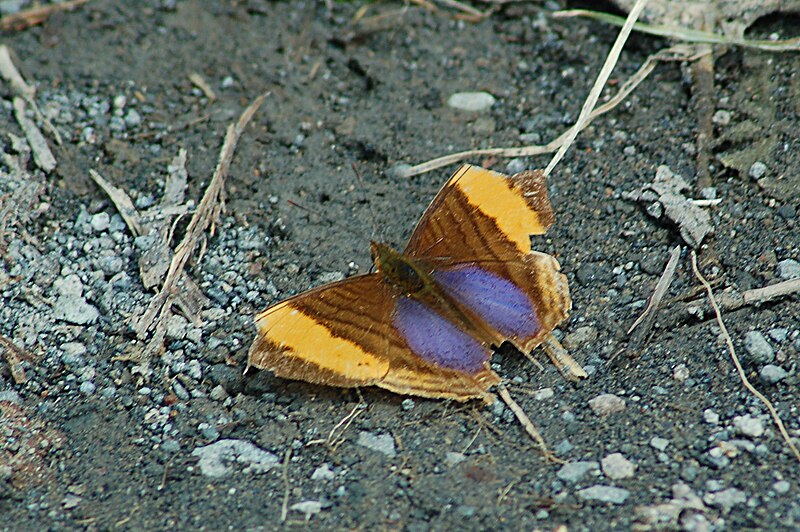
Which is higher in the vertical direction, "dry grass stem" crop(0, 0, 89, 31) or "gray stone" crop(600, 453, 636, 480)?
"dry grass stem" crop(0, 0, 89, 31)

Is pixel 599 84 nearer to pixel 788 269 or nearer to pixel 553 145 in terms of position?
pixel 553 145

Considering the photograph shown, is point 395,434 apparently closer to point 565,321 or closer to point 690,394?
point 565,321

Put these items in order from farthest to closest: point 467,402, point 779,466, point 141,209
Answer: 1. point 141,209
2. point 467,402
3. point 779,466

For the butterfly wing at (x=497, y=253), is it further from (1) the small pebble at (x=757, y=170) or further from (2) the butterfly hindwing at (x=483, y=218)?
(1) the small pebble at (x=757, y=170)

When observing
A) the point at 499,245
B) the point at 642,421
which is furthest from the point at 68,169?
the point at 642,421

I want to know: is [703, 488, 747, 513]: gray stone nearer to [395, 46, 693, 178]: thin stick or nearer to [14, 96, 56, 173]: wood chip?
[395, 46, 693, 178]: thin stick

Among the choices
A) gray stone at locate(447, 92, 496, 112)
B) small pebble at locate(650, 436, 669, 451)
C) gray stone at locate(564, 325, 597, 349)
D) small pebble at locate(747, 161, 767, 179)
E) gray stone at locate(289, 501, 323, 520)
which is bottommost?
gray stone at locate(289, 501, 323, 520)

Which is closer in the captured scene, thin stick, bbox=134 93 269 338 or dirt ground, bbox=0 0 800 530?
dirt ground, bbox=0 0 800 530

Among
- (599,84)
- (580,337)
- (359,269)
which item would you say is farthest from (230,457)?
(599,84)

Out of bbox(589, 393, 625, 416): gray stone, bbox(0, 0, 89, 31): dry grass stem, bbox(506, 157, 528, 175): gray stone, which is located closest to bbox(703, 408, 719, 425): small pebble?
bbox(589, 393, 625, 416): gray stone
